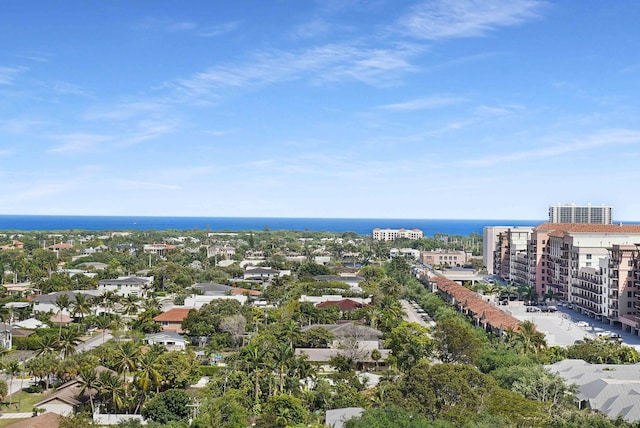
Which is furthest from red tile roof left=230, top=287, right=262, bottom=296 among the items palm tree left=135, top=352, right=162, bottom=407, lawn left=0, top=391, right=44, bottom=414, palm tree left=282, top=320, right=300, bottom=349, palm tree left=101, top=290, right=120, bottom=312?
palm tree left=135, top=352, right=162, bottom=407

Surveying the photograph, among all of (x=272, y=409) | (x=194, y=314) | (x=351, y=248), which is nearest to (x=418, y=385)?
(x=272, y=409)

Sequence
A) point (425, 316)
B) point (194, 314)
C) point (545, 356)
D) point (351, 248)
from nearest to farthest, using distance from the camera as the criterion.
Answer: point (545, 356) → point (194, 314) → point (425, 316) → point (351, 248)

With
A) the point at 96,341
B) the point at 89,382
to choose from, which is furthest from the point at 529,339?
the point at 96,341

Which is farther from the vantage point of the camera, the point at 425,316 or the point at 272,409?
the point at 425,316

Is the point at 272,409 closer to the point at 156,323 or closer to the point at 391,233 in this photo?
the point at 156,323

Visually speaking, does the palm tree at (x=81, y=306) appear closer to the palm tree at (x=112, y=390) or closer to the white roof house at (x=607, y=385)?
the palm tree at (x=112, y=390)

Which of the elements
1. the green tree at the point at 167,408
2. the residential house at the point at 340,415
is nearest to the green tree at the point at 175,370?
the green tree at the point at 167,408
